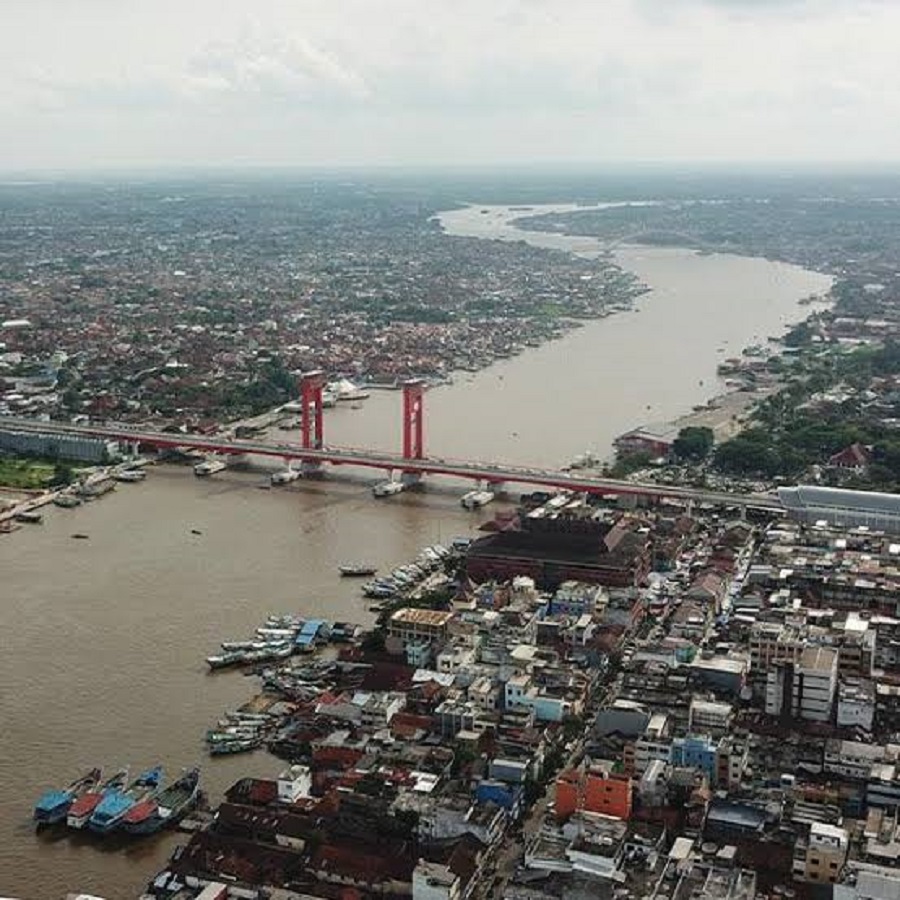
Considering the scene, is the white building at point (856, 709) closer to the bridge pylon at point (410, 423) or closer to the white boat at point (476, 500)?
the white boat at point (476, 500)

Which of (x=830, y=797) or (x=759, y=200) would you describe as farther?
(x=759, y=200)

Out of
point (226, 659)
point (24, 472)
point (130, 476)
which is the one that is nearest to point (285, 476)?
point (130, 476)

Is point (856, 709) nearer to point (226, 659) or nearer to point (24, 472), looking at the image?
point (226, 659)

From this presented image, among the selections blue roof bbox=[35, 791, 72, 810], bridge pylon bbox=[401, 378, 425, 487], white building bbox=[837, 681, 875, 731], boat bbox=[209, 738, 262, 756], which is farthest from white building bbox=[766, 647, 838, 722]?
bridge pylon bbox=[401, 378, 425, 487]

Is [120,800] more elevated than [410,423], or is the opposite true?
[410,423]

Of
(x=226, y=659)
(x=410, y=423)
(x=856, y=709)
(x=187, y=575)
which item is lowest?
(x=187, y=575)

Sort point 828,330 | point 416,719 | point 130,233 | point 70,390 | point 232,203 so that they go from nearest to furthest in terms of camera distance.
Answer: point 416,719 < point 70,390 < point 828,330 < point 130,233 < point 232,203

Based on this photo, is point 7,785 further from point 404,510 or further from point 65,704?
point 404,510

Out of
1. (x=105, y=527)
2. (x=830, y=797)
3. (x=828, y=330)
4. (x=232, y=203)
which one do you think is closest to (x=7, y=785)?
(x=830, y=797)
